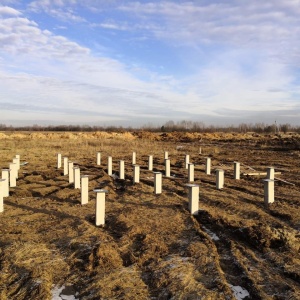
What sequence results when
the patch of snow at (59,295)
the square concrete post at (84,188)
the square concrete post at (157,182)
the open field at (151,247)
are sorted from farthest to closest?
the square concrete post at (157,182)
the square concrete post at (84,188)
the open field at (151,247)
the patch of snow at (59,295)

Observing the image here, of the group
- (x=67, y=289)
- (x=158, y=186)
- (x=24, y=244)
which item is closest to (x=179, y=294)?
(x=67, y=289)

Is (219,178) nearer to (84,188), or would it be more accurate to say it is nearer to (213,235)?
(84,188)

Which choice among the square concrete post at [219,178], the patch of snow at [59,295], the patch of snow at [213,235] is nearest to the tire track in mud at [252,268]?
the patch of snow at [213,235]

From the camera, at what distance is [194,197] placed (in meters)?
7.78

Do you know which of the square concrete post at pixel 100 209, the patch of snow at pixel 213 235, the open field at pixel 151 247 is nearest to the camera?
the open field at pixel 151 247

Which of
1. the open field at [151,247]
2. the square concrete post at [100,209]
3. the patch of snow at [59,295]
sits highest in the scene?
the square concrete post at [100,209]

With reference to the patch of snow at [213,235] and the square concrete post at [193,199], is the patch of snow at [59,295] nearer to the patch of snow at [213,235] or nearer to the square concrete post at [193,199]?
the patch of snow at [213,235]

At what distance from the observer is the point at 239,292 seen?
13.7 ft

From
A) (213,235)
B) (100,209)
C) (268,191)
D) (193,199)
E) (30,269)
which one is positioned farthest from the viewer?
(268,191)

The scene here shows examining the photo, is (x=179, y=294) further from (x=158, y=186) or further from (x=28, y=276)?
(x=158, y=186)

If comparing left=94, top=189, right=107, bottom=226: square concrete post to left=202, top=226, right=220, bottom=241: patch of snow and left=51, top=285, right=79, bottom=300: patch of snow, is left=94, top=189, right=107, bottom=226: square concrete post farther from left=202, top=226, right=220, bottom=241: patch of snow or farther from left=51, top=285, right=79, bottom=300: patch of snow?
left=51, top=285, right=79, bottom=300: patch of snow

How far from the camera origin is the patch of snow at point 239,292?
4081 mm

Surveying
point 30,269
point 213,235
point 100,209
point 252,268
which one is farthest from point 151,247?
point 30,269

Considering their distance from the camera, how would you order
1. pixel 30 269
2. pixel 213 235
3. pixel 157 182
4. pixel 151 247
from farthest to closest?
1. pixel 157 182
2. pixel 213 235
3. pixel 151 247
4. pixel 30 269
